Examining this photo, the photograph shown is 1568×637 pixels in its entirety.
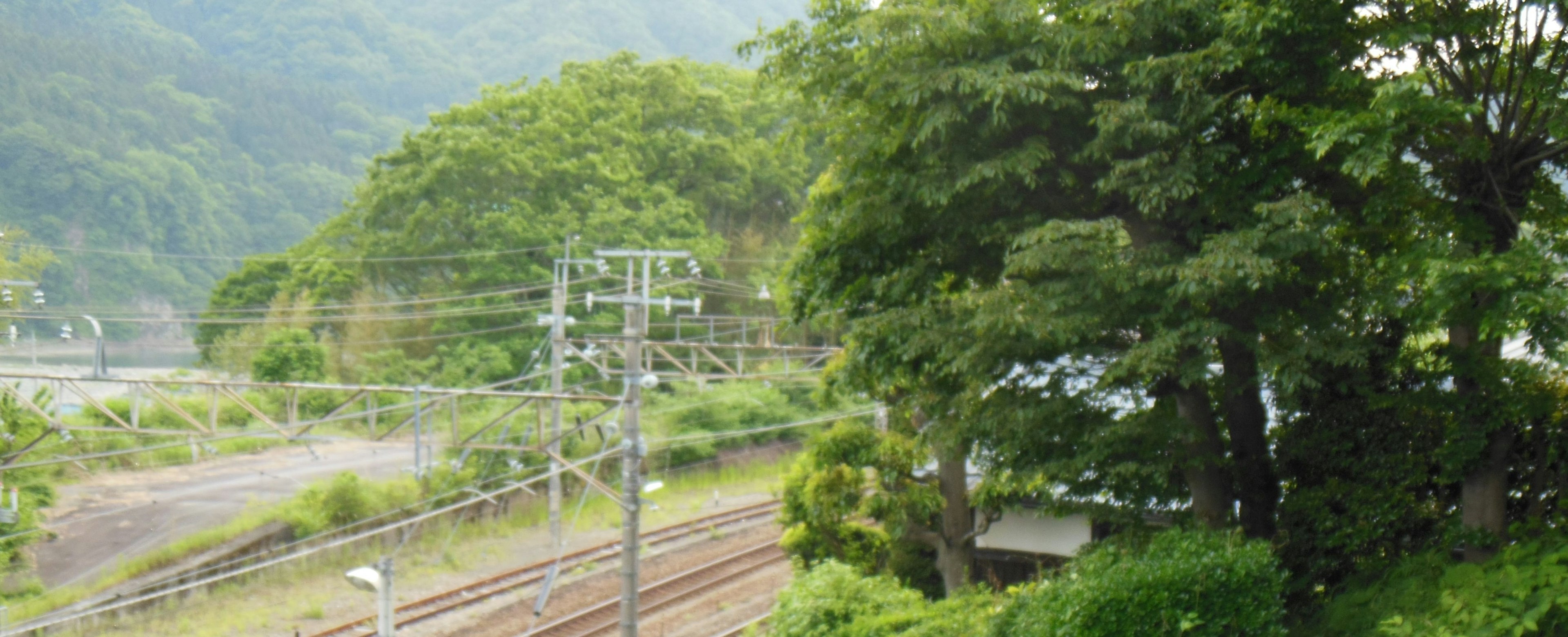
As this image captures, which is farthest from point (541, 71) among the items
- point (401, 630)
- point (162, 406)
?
point (401, 630)

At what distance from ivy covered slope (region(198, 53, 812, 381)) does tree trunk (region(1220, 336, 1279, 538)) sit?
21.0 meters

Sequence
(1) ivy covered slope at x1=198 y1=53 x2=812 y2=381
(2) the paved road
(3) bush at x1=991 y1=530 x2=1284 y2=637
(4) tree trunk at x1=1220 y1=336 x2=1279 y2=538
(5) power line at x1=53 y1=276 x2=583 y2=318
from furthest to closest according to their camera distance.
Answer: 1. (1) ivy covered slope at x1=198 y1=53 x2=812 y2=381
2. (5) power line at x1=53 y1=276 x2=583 y2=318
3. (2) the paved road
4. (4) tree trunk at x1=1220 y1=336 x2=1279 y2=538
5. (3) bush at x1=991 y1=530 x2=1284 y2=637

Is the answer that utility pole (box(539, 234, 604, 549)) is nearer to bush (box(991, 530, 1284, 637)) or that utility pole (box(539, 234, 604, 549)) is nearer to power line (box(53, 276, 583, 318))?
power line (box(53, 276, 583, 318))

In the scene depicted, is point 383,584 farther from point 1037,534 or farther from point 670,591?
point 1037,534

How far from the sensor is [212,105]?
46562 millimetres

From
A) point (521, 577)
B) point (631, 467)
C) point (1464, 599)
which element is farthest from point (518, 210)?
point (1464, 599)

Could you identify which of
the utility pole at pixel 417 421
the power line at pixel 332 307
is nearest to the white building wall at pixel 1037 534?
the utility pole at pixel 417 421

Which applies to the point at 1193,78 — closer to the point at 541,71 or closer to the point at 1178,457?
the point at 1178,457

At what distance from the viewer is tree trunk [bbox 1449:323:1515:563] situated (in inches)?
318

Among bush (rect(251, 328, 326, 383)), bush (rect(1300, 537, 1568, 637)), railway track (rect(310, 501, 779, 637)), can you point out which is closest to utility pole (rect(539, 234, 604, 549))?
railway track (rect(310, 501, 779, 637))

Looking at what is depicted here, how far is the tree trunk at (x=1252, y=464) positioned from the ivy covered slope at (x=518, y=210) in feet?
68.8

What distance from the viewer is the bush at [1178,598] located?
7582 millimetres

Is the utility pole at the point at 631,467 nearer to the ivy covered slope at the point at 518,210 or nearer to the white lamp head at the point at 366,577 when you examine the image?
the white lamp head at the point at 366,577

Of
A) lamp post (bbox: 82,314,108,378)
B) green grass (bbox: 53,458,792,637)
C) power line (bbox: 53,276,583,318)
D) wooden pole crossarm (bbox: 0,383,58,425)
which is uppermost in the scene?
power line (bbox: 53,276,583,318)
